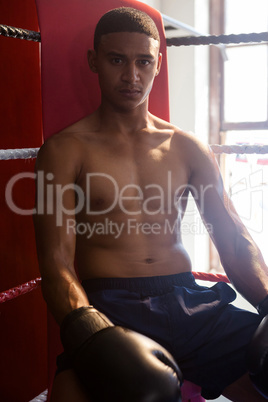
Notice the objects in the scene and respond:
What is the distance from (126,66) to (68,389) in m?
0.63


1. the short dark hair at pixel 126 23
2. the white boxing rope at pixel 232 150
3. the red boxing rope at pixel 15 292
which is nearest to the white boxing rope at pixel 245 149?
the white boxing rope at pixel 232 150

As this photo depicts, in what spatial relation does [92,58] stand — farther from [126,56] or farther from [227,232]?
[227,232]

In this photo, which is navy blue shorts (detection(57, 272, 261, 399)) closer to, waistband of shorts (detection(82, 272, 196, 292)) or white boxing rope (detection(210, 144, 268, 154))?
waistband of shorts (detection(82, 272, 196, 292))

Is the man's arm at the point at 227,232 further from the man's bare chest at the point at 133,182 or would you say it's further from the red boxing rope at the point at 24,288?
the red boxing rope at the point at 24,288

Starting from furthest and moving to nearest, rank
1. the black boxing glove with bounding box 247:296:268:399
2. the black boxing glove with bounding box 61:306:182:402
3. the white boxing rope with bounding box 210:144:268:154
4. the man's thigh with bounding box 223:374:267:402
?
the white boxing rope with bounding box 210:144:268:154 < the man's thigh with bounding box 223:374:267:402 < the black boxing glove with bounding box 247:296:268:399 < the black boxing glove with bounding box 61:306:182:402

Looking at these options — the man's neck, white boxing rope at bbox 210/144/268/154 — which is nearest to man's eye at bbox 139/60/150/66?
the man's neck

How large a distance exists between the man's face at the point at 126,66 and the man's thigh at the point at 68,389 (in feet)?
1.79

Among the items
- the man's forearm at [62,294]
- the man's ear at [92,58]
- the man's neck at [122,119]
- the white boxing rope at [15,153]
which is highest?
the man's ear at [92,58]

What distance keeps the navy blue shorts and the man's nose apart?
412 mm

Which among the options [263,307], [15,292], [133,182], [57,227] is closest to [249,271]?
[263,307]

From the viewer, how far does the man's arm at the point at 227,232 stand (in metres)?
0.98

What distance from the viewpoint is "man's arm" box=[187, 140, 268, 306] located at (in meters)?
0.98

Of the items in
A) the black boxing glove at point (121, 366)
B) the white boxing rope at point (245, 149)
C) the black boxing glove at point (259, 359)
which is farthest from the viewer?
the white boxing rope at point (245, 149)

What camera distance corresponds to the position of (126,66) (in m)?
0.95
